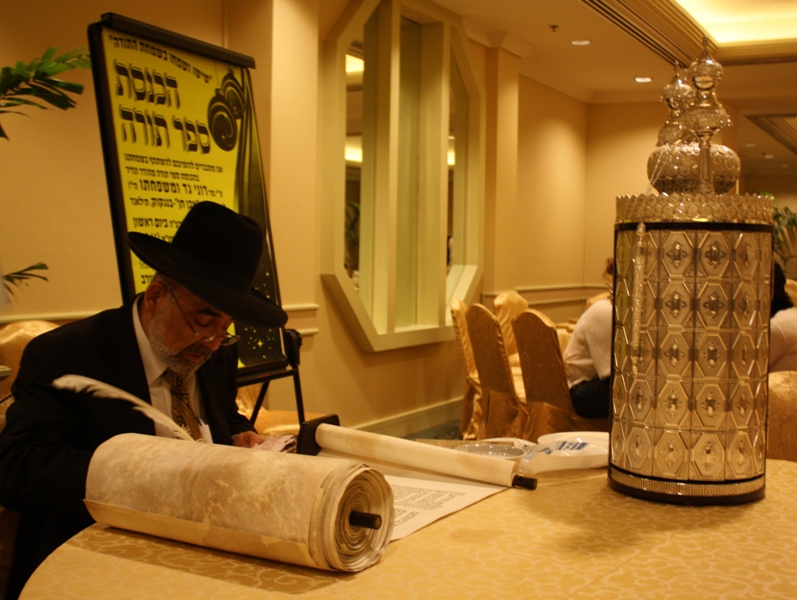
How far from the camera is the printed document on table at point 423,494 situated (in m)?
1.25

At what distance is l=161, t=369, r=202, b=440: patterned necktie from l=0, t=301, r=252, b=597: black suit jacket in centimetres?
9

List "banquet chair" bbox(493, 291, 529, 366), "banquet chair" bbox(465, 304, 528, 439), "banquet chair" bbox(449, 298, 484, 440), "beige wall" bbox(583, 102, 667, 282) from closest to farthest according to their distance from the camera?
"banquet chair" bbox(465, 304, 528, 439), "banquet chair" bbox(449, 298, 484, 440), "banquet chair" bbox(493, 291, 529, 366), "beige wall" bbox(583, 102, 667, 282)

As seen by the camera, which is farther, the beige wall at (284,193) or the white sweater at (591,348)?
the white sweater at (591,348)

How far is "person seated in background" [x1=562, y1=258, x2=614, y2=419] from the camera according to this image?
3920 mm


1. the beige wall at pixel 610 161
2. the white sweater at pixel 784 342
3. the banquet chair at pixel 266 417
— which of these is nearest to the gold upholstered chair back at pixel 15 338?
the banquet chair at pixel 266 417

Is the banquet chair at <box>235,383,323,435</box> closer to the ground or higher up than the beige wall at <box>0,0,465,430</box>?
closer to the ground

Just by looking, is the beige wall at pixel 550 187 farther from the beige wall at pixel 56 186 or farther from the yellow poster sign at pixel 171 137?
the yellow poster sign at pixel 171 137

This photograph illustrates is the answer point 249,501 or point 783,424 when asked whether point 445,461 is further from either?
point 783,424

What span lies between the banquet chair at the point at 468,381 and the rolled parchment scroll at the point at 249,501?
4.13 metres

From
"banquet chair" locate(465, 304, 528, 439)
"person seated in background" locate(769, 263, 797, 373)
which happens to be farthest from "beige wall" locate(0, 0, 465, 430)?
"person seated in background" locate(769, 263, 797, 373)

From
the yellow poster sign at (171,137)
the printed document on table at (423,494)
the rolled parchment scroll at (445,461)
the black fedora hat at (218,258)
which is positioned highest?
the yellow poster sign at (171,137)

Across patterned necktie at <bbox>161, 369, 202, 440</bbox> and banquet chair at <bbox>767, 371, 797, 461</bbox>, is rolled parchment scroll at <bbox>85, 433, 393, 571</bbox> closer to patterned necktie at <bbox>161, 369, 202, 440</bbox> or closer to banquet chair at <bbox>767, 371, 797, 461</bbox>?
patterned necktie at <bbox>161, 369, 202, 440</bbox>

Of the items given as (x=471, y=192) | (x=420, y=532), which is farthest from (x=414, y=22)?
(x=420, y=532)

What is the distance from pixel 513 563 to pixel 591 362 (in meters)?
3.13
